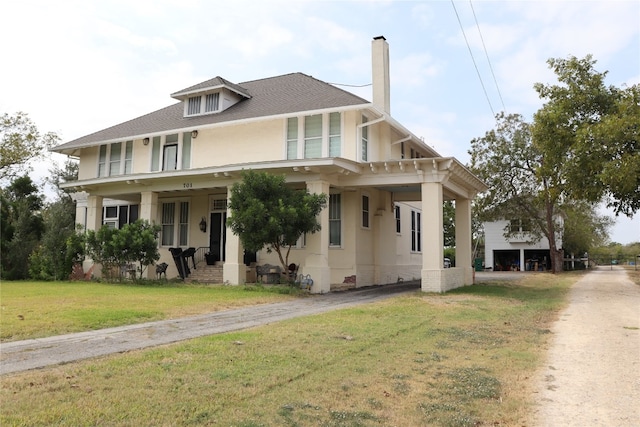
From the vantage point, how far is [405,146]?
800 inches

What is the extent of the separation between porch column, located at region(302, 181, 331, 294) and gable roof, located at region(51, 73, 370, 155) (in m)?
2.75

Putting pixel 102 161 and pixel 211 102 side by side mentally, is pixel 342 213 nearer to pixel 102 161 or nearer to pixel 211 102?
pixel 211 102

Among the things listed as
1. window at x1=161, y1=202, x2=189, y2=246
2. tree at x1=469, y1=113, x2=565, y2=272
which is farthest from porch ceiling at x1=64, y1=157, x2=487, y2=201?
tree at x1=469, y1=113, x2=565, y2=272

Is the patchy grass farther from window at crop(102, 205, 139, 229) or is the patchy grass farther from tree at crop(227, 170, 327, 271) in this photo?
window at crop(102, 205, 139, 229)

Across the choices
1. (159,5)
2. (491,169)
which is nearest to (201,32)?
(159,5)

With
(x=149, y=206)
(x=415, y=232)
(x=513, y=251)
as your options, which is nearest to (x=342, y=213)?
(x=149, y=206)

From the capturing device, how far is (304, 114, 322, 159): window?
1705cm

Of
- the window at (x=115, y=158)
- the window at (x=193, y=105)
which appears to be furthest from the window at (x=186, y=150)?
the window at (x=115, y=158)

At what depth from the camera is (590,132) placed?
674 inches

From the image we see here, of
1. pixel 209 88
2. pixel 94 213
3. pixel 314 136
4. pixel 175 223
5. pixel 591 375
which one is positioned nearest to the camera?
pixel 591 375

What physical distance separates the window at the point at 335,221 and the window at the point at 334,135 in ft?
6.24

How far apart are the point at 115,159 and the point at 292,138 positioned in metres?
8.59

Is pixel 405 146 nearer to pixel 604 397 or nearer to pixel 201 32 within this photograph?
pixel 201 32

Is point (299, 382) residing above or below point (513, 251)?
below
